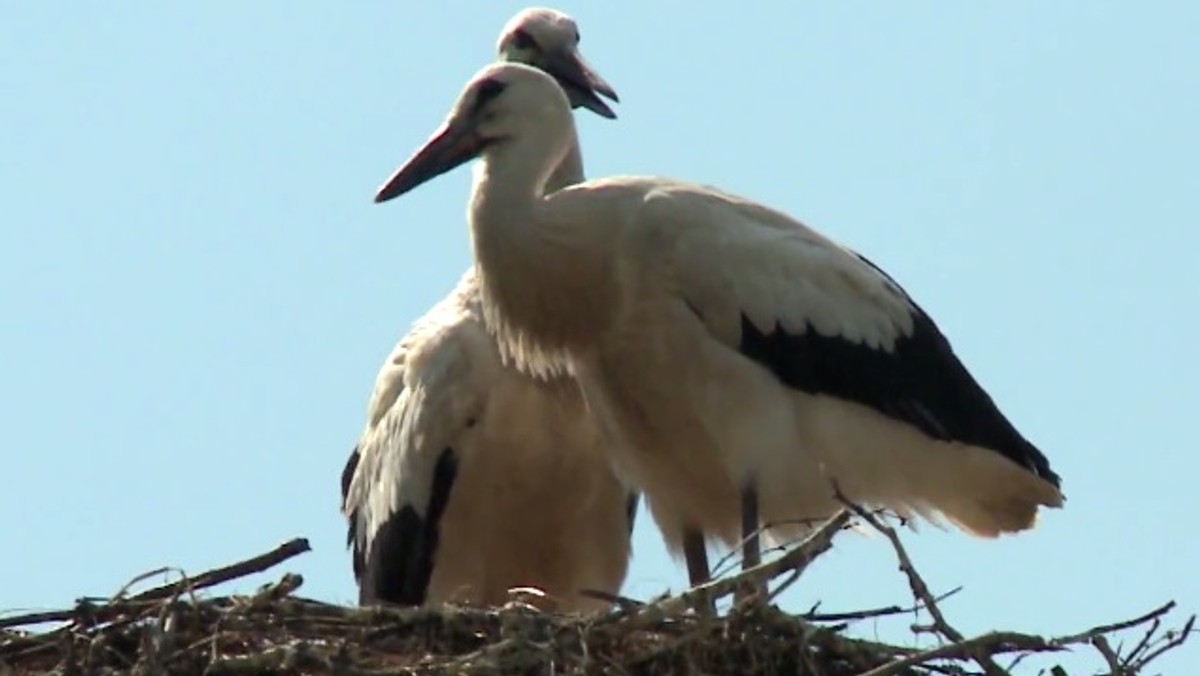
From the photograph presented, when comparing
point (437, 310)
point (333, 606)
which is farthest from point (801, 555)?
point (437, 310)

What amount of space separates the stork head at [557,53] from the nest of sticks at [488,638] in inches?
120

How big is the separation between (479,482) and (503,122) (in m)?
1.10

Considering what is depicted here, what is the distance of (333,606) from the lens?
27.7ft

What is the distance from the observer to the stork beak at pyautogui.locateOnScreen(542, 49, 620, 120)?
11.2 metres

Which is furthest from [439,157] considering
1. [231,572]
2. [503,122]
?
[231,572]

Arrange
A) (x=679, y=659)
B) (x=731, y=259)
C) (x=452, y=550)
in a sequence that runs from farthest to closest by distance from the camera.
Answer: (x=452, y=550), (x=731, y=259), (x=679, y=659)

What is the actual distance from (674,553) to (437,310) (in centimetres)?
106

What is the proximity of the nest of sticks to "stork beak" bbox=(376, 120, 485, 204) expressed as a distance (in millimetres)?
1811

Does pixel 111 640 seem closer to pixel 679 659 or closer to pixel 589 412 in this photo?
pixel 679 659

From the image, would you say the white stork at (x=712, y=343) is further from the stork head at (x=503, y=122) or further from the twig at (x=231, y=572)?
Answer: the twig at (x=231, y=572)

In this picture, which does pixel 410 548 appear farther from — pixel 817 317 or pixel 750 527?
pixel 817 317

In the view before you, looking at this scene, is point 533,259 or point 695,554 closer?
point 533,259

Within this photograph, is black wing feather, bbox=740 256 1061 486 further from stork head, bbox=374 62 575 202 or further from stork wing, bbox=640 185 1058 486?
stork head, bbox=374 62 575 202

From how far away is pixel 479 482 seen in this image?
1036cm
